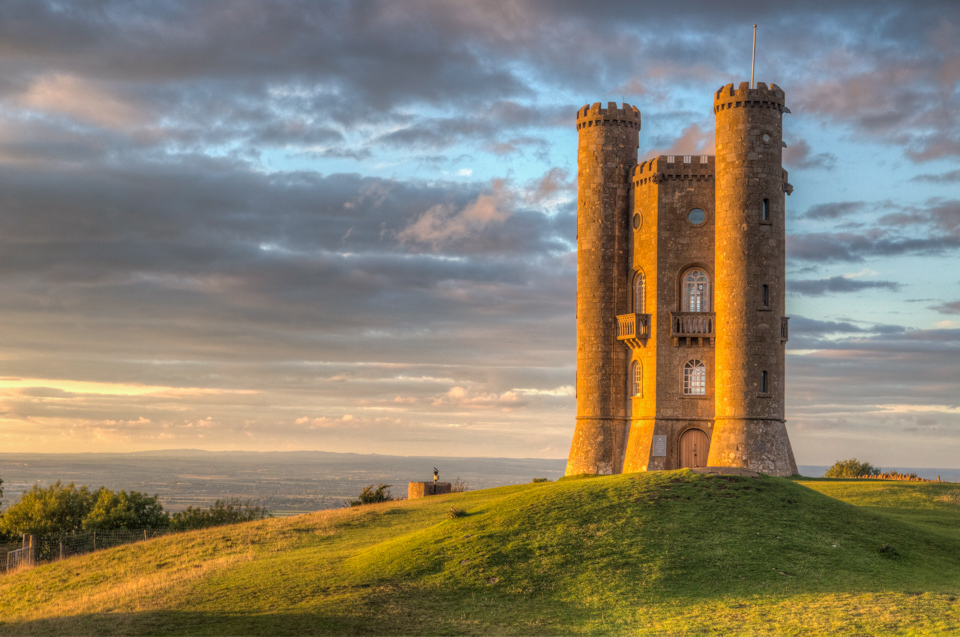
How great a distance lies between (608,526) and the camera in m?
28.3

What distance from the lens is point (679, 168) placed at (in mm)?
51188

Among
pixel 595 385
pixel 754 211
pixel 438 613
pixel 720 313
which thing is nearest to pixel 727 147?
pixel 754 211

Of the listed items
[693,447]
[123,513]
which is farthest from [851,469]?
[123,513]

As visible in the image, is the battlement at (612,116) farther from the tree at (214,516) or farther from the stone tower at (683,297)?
the tree at (214,516)

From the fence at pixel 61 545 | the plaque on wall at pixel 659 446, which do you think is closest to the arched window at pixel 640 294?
the plaque on wall at pixel 659 446

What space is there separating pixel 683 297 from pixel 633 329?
10.7 feet

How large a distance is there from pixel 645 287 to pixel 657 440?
851cm

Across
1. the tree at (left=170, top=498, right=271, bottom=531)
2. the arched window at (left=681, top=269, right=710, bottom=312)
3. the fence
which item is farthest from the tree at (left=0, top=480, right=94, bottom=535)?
the arched window at (left=681, top=269, right=710, bottom=312)

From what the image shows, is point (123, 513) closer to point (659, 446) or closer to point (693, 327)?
point (659, 446)

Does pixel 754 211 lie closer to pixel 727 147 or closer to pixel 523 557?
pixel 727 147

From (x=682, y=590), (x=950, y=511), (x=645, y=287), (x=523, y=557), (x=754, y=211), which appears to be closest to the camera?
(x=682, y=590)

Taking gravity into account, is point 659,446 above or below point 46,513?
above

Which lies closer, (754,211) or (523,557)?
(523,557)

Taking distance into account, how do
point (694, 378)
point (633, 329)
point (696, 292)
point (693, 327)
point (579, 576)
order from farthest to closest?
1. point (633, 329)
2. point (696, 292)
3. point (694, 378)
4. point (693, 327)
5. point (579, 576)
